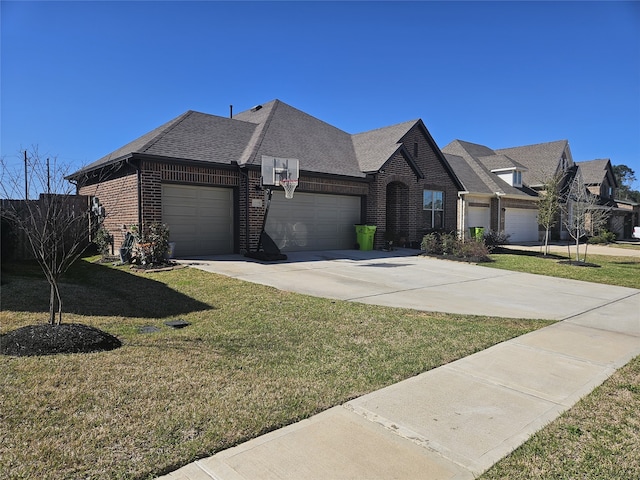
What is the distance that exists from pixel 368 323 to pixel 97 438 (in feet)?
13.7

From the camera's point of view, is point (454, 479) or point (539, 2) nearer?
point (454, 479)

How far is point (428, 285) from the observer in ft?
33.8

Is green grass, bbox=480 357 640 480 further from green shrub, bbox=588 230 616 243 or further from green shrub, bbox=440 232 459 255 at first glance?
green shrub, bbox=588 230 616 243

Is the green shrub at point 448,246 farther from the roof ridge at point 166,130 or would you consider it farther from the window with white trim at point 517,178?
the window with white trim at point 517,178

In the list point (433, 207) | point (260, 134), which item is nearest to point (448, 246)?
point (433, 207)

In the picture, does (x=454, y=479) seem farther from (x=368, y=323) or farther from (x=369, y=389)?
(x=368, y=323)

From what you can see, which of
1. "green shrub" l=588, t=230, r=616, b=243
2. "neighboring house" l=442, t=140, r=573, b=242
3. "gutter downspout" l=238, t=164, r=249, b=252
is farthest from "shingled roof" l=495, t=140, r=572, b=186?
"gutter downspout" l=238, t=164, r=249, b=252

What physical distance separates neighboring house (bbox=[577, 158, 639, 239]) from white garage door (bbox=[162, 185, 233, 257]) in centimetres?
3514

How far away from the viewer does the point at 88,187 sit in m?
17.1

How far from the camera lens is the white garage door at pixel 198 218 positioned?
1359cm

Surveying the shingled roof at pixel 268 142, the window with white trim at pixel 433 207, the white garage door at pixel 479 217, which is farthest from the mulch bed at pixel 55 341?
the white garage door at pixel 479 217

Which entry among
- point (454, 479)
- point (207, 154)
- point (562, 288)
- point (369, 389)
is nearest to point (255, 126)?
point (207, 154)

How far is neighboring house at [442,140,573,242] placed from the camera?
84.9ft

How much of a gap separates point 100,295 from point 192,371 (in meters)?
5.03
